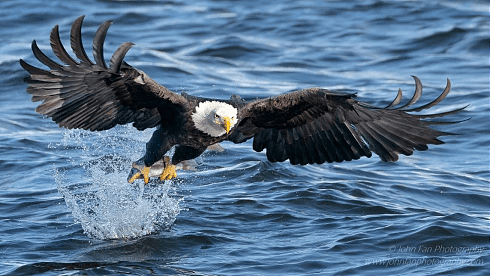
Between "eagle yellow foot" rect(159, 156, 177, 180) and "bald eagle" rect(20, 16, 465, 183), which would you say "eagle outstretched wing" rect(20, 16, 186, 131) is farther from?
"eagle yellow foot" rect(159, 156, 177, 180)

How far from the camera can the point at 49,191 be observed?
26.0ft

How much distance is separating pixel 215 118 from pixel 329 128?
1.16 metres

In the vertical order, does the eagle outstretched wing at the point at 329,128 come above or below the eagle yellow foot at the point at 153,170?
above

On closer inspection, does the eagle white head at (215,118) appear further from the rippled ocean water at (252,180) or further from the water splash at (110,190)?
the water splash at (110,190)

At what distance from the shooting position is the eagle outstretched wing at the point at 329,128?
6387 mm

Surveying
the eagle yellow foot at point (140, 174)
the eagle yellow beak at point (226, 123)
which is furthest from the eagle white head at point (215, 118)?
the eagle yellow foot at point (140, 174)

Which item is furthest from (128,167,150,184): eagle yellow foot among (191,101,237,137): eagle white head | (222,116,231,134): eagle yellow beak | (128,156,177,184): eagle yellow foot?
(222,116,231,134): eagle yellow beak

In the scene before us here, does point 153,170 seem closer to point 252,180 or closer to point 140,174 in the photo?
point 140,174

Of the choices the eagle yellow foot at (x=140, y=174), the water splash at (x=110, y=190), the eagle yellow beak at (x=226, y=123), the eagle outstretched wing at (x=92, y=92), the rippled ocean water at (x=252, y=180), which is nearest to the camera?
the eagle outstretched wing at (x=92, y=92)

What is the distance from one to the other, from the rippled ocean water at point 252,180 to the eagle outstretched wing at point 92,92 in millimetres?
1121

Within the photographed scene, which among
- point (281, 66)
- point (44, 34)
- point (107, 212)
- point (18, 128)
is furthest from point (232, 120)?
point (44, 34)

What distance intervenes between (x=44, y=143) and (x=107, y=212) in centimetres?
273

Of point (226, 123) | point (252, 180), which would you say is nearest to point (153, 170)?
point (226, 123)

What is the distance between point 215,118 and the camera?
6094mm
